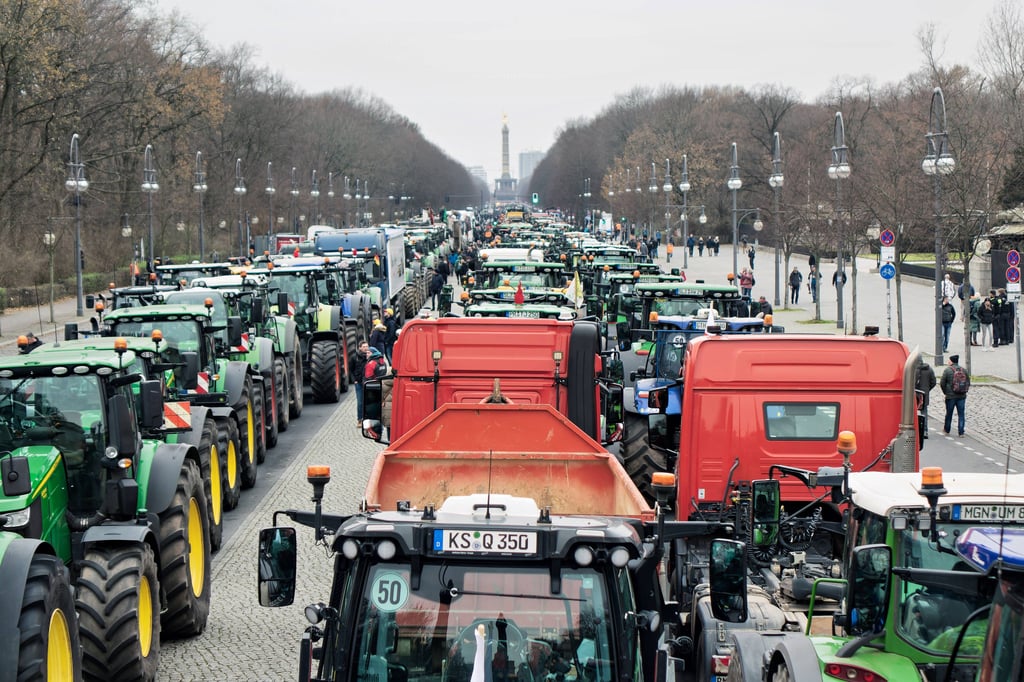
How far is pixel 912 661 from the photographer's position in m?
6.90

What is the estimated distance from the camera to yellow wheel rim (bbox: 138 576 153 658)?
10541 millimetres


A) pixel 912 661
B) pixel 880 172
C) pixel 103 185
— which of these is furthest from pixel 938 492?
pixel 103 185

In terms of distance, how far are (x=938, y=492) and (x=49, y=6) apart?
45977 millimetres

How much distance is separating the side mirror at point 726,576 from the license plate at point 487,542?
90 centimetres

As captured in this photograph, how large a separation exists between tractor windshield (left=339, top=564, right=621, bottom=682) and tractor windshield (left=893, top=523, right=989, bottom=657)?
1665 mm

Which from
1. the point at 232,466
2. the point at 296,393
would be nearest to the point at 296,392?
the point at 296,393

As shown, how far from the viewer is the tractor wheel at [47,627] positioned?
24.9ft

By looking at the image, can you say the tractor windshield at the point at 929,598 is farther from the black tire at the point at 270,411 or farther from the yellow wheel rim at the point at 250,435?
the black tire at the point at 270,411

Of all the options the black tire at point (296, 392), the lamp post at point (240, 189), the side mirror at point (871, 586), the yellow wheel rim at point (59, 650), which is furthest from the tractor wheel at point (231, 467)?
the lamp post at point (240, 189)

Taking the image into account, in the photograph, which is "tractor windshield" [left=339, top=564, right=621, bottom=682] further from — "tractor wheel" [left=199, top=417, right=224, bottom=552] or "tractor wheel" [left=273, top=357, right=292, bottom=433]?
"tractor wheel" [left=273, top=357, right=292, bottom=433]

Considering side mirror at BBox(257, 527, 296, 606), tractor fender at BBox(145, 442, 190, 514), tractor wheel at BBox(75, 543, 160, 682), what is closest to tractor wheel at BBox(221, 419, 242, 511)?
tractor fender at BBox(145, 442, 190, 514)

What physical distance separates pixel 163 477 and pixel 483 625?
639cm

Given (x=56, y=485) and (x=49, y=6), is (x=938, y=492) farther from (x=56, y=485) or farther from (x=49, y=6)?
(x=49, y=6)

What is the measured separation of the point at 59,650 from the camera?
27.1 feet
